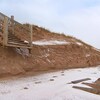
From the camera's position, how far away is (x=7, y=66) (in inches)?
584

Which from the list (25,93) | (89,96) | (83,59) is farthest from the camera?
(83,59)

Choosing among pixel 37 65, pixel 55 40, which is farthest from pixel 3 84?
pixel 55 40

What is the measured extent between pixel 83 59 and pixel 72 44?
5.26 ft

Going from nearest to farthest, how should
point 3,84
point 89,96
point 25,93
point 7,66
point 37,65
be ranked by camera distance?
1. point 89,96
2. point 25,93
3. point 3,84
4. point 7,66
5. point 37,65

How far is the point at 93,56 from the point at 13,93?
1530 centimetres

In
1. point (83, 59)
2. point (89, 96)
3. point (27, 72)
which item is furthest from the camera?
point (83, 59)

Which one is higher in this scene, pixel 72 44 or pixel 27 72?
pixel 72 44

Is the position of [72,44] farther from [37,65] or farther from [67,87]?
[67,87]

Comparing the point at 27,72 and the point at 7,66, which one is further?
the point at 27,72

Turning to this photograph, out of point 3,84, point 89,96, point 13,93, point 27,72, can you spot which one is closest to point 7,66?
point 27,72

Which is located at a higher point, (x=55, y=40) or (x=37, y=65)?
(x=55, y=40)

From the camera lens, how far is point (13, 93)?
33.2 feet

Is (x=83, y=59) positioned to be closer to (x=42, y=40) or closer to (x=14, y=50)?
(x=42, y=40)

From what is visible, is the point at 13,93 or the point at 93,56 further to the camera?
the point at 93,56
